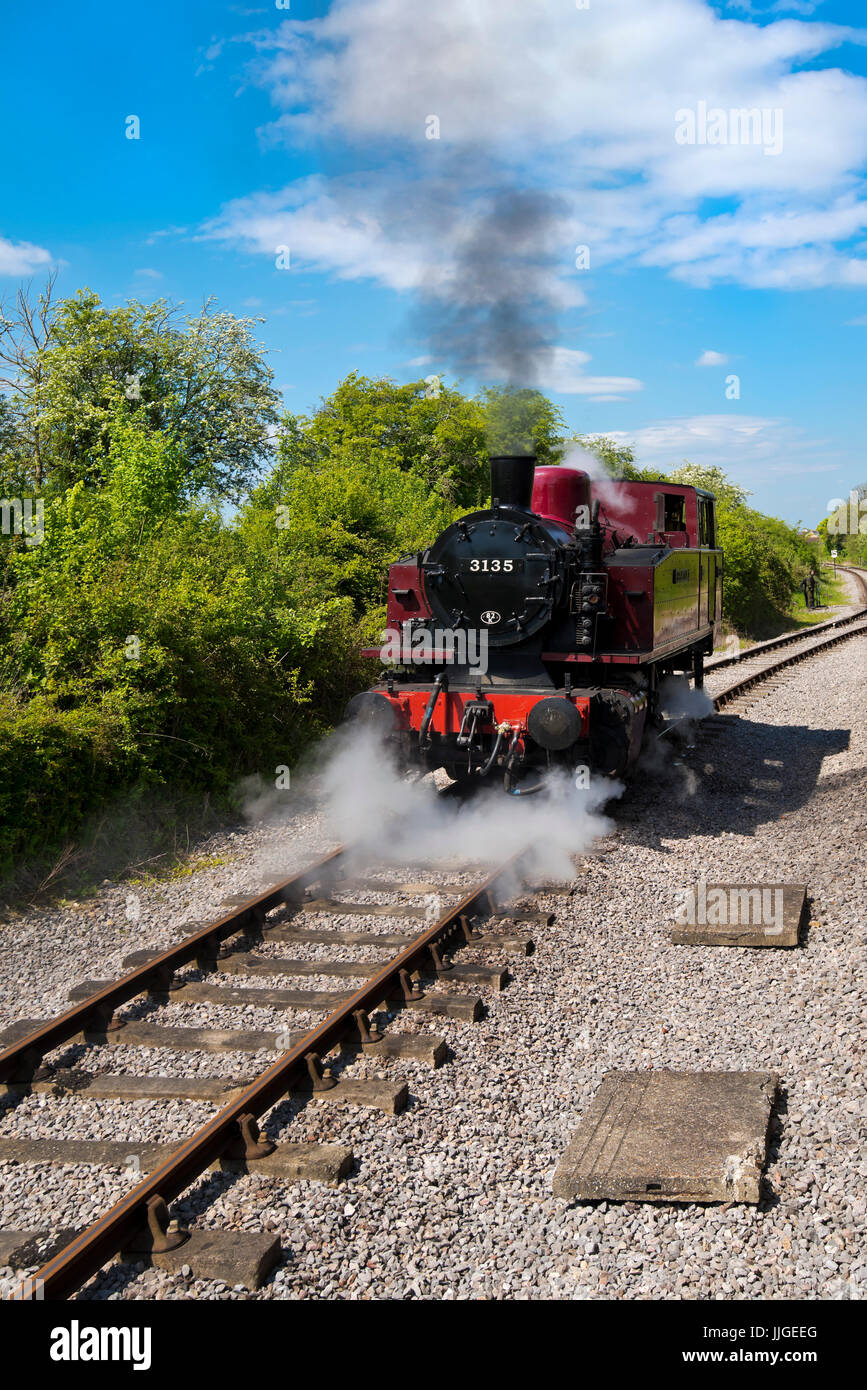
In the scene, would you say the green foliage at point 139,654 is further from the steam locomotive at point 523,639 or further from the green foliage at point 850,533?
the green foliage at point 850,533

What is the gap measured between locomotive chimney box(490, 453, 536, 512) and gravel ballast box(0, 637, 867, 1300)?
2852mm

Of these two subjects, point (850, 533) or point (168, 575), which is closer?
point (168, 575)

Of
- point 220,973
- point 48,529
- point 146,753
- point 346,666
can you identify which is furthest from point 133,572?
point 220,973

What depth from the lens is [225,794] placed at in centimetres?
884

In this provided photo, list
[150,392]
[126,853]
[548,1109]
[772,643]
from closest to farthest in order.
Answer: [548,1109]
[126,853]
[150,392]
[772,643]

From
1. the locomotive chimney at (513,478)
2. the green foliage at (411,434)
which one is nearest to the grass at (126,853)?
the locomotive chimney at (513,478)

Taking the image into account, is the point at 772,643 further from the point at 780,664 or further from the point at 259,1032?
the point at 259,1032

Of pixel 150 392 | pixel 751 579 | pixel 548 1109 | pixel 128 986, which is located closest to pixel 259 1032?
pixel 128 986

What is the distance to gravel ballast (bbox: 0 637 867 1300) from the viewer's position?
317cm

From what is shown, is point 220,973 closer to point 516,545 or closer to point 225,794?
point 225,794

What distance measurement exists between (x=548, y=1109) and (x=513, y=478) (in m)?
5.33

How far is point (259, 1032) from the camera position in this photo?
4719 mm

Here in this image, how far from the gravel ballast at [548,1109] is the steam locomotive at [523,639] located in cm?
104

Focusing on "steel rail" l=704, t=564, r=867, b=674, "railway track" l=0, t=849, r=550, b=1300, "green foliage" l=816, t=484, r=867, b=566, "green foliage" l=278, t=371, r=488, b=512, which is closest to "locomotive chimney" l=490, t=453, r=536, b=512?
"railway track" l=0, t=849, r=550, b=1300
